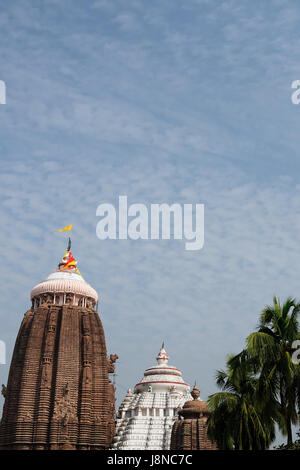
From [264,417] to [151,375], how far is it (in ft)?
237

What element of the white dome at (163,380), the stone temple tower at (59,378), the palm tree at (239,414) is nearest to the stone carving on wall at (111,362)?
the stone temple tower at (59,378)

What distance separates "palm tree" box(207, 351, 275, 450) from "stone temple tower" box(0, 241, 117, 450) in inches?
1750

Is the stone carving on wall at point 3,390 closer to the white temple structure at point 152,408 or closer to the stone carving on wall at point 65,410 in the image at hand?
the stone carving on wall at point 65,410

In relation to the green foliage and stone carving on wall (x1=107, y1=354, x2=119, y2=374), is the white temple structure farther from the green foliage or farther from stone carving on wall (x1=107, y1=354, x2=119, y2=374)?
the green foliage

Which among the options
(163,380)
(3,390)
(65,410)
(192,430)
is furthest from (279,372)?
(163,380)

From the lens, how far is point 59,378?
7519 cm

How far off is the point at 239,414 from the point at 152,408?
196ft

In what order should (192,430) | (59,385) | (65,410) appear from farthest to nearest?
(59,385), (65,410), (192,430)

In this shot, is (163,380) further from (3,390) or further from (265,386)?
(265,386)

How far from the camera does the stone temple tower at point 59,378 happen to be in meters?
72.5

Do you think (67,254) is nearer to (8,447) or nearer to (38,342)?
(38,342)

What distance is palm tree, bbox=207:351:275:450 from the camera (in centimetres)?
2852

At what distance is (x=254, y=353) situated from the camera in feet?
87.9
